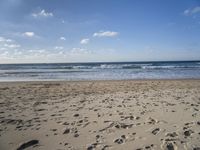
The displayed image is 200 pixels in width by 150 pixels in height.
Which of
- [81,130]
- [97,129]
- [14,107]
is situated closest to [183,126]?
[97,129]

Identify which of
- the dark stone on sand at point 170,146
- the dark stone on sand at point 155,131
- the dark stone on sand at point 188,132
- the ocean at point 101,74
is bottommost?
the ocean at point 101,74

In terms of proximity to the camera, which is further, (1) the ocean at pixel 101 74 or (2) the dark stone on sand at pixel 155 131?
(1) the ocean at pixel 101 74

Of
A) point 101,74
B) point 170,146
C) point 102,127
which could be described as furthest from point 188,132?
point 101,74

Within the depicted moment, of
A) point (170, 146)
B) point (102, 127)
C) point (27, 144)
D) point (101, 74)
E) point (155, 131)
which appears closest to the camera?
point (170, 146)

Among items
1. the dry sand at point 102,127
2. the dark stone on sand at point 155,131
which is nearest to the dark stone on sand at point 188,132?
the dry sand at point 102,127

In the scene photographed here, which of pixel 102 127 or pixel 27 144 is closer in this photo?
pixel 27 144

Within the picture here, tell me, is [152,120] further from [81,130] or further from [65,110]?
[65,110]

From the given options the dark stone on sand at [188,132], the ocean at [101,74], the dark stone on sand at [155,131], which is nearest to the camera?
the dark stone on sand at [188,132]

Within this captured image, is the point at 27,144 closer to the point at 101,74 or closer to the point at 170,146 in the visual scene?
the point at 170,146

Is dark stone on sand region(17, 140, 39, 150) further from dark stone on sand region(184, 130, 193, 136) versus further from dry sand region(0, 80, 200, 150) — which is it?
dark stone on sand region(184, 130, 193, 136)

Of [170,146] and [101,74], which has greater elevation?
[170,146]

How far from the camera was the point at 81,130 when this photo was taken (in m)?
3.85

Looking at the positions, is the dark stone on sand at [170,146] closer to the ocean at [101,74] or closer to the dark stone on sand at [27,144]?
the dark stone on sand at [27,144]

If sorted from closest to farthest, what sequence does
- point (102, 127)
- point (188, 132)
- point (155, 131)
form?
1. point (188, 132)
2. point (155, 131)
3. point (102, 127)
